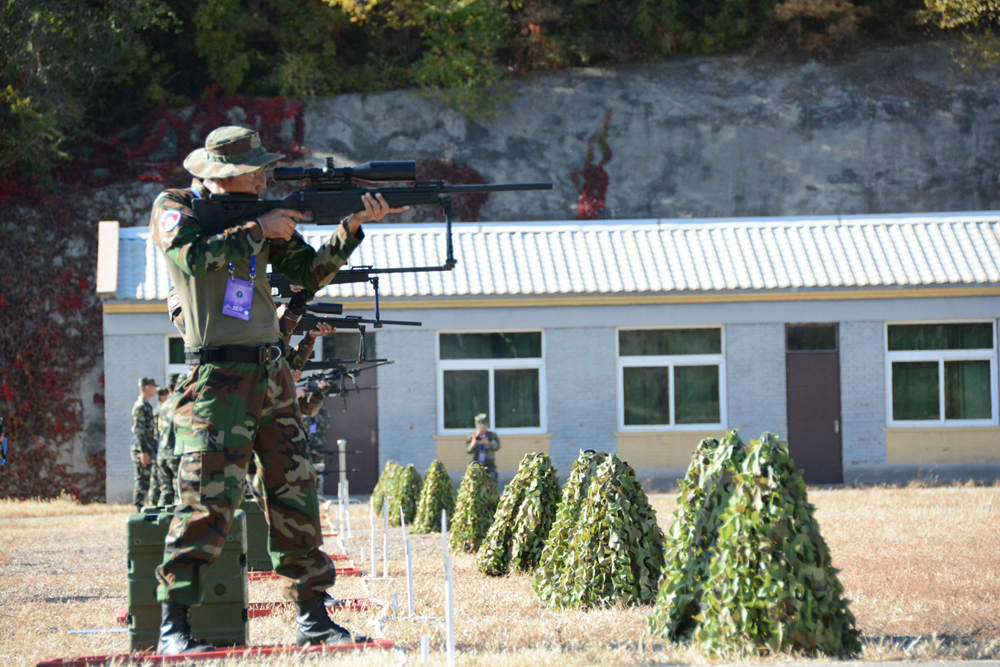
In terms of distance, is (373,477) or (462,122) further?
(462,122)

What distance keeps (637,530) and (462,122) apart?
2620 centimetres

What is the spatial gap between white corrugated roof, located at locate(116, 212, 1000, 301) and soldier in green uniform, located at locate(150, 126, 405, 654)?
15196 millimetres

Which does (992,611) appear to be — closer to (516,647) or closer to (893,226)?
(516,647)

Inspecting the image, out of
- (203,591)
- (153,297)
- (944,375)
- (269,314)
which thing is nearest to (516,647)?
(203,591)

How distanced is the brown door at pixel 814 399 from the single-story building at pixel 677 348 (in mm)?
36

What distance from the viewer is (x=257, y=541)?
8.95 m

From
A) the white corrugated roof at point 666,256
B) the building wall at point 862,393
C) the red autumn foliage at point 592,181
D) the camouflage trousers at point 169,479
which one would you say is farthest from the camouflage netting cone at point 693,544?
the red autumn foliage at point 592,181

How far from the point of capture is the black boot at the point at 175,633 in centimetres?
518

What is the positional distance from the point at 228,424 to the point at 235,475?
0.23m

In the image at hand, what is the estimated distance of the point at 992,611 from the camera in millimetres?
7199

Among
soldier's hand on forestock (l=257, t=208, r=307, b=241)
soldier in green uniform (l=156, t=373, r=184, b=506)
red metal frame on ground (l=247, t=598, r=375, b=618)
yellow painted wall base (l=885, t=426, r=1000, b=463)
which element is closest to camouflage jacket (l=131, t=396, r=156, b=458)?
soldier in green uniform (l=156, t=373, r=184, b=506)

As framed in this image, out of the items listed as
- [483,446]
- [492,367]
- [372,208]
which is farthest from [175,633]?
[492,367]

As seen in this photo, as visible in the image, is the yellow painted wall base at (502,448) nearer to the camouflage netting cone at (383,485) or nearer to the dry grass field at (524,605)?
the camouflage netting cone at (383,485)

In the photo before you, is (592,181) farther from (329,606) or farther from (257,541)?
(329,606)
